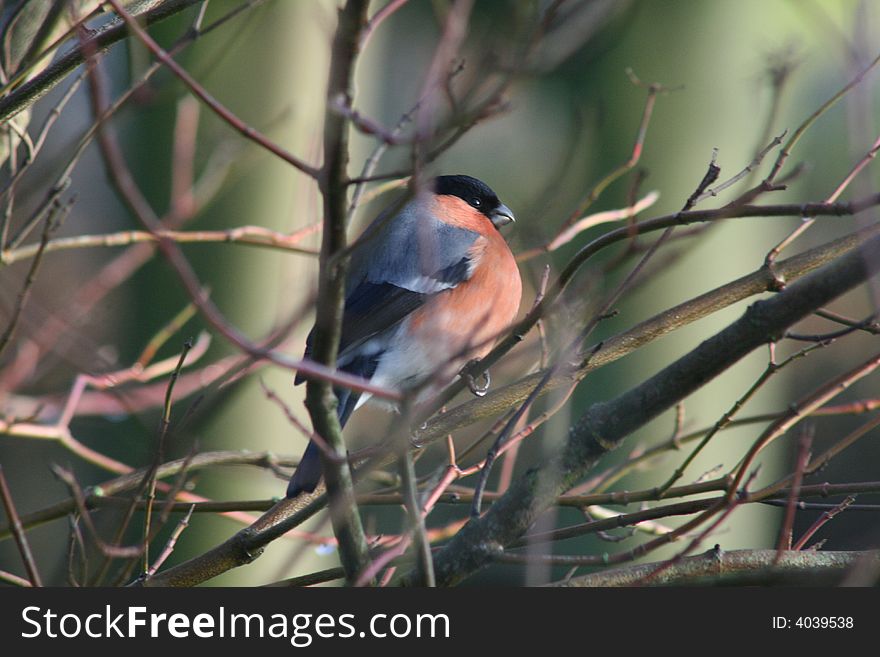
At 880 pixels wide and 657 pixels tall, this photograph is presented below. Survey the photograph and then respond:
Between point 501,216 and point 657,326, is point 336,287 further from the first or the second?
point 501,216

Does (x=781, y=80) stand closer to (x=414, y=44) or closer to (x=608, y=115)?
(x=608, y=115)

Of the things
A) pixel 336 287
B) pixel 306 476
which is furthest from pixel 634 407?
pixel 306 476

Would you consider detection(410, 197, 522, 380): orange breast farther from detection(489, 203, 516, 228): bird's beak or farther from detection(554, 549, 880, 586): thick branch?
detection(554, 549, 880, 586): thick branch

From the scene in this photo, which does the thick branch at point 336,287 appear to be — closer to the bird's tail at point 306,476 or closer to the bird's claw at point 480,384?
the bird's claw at point 480,384

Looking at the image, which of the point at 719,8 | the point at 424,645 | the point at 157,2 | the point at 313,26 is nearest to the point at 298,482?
the point at 424,645

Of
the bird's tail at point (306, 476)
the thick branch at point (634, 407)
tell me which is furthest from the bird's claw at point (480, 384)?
the bird's tail at point (306, 476)

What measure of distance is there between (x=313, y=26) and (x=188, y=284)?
274 centimetres

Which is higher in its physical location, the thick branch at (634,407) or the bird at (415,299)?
the bird at (415,299)

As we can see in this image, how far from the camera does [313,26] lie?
129 inches

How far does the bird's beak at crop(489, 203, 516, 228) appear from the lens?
2.88 m

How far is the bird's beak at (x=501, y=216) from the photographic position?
9.44ft

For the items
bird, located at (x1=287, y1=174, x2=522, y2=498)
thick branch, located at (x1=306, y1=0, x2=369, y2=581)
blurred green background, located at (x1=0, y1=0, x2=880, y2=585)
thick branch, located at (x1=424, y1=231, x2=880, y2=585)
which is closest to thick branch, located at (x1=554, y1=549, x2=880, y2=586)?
thick branch, located at (x1=424, y1=231, x2=880, y2=585)

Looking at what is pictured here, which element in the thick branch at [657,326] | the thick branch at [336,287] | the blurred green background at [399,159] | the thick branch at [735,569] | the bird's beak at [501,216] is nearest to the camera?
the thick branch at [336,287]

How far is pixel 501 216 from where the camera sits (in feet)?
9.50
